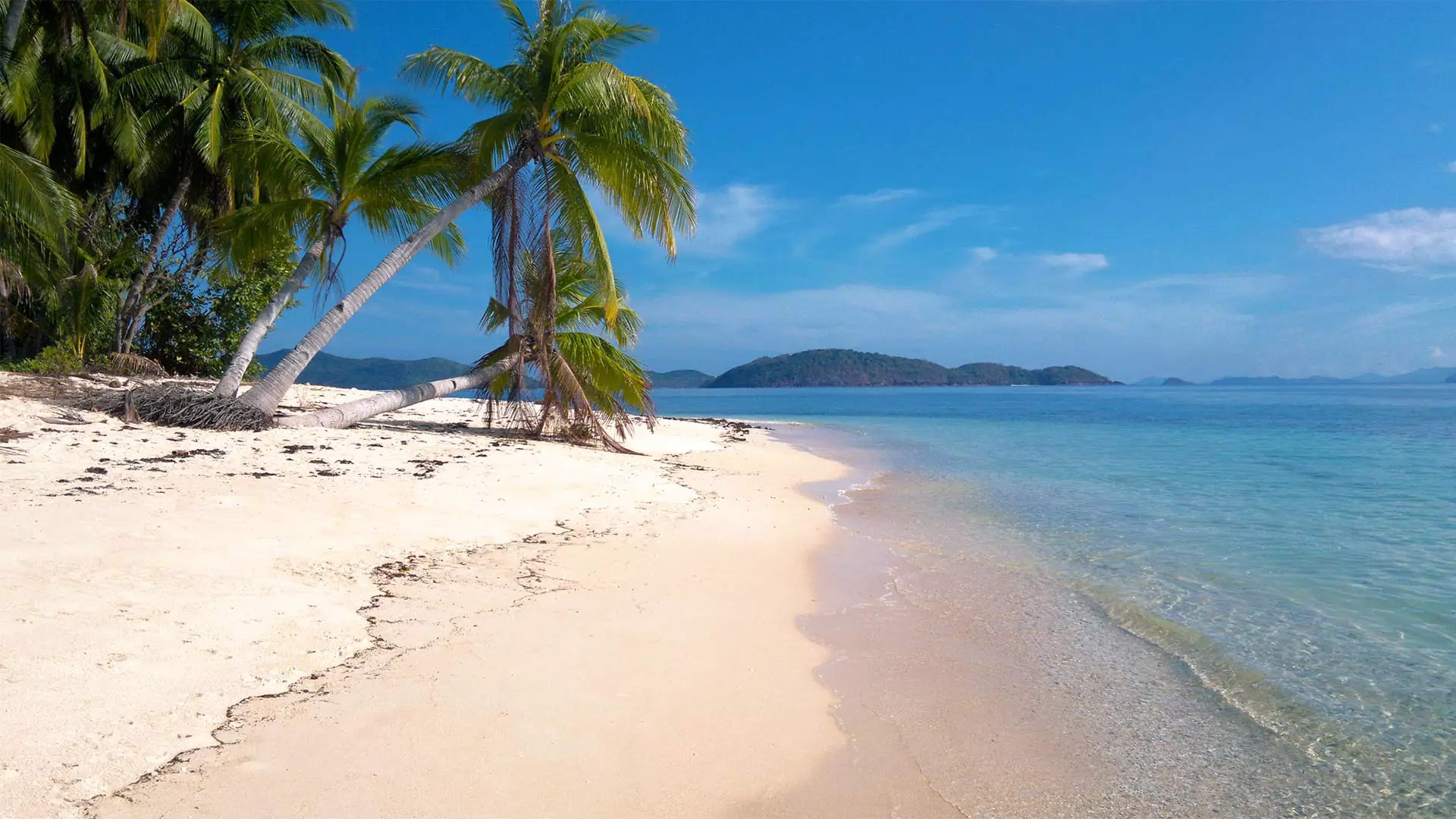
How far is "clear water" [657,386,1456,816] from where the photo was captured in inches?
151

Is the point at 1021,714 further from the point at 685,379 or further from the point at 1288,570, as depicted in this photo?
the point at 685,379

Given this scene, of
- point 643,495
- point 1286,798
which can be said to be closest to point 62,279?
point 643,495

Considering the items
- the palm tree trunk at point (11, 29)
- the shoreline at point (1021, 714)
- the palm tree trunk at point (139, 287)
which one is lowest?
the shoreline at point (1021, 714)

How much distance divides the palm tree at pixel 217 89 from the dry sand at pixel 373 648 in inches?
410

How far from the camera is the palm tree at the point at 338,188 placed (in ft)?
38.4

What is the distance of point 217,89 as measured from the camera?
48.9 feet

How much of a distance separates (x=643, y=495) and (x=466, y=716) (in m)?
5.85

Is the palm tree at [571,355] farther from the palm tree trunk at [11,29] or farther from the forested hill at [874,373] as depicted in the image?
the forested hill at [874,373]

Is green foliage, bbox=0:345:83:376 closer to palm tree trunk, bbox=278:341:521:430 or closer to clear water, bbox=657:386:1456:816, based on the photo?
palm tree trunk, bbox=278:341:521:430

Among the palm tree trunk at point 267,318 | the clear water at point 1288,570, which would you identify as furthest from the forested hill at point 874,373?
the palm tree trunk at point 267,318

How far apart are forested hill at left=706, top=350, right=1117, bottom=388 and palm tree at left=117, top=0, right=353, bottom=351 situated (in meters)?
134

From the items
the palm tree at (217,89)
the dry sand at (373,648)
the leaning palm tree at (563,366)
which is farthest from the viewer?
the palm tree at (217,89)

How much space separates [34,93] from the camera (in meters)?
13.5

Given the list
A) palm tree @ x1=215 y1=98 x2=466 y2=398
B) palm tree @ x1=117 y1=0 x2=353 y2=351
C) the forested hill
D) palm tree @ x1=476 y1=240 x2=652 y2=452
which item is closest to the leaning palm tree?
palm tree @ x1=476 y1=240 x2=652 y2=452
